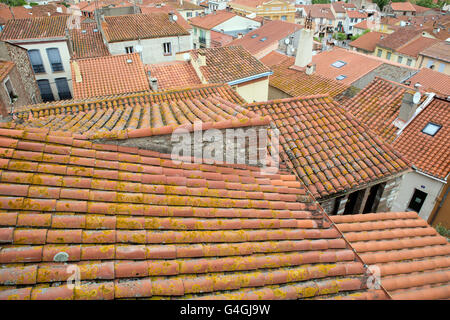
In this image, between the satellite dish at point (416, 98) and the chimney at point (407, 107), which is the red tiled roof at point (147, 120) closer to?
the satellite dish at point (416, 98)

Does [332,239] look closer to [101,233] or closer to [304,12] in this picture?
[101,233]

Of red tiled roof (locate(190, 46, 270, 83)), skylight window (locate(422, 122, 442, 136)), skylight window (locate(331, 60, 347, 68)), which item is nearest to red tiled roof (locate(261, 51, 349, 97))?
red tiled roof (locate(190, 46, 270, 83))

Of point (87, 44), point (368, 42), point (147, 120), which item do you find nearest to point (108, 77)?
point (147, 120)

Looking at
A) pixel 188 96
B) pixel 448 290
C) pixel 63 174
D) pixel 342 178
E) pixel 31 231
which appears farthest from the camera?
pixel 188 96

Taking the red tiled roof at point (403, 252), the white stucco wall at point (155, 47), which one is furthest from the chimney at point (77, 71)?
the red tiled roof at point (403, 252)
